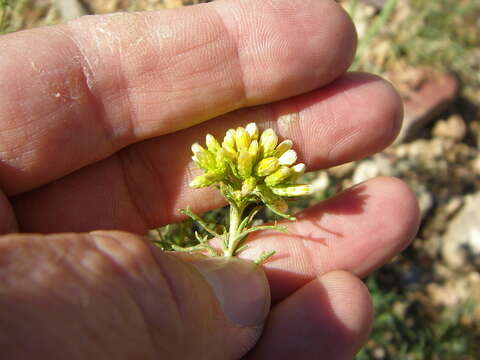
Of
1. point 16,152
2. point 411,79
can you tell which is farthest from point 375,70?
point 16,152

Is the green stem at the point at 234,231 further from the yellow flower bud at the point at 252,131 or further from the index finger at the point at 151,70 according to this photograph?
the index finger at the point at 151,70

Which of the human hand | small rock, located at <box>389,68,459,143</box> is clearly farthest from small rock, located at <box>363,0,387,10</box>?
the human hand

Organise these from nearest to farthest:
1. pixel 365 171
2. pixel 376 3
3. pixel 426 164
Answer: pixel 365 171 < pixel 426 164 < pixel 376 3

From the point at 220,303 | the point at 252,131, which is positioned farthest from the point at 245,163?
the point at 220,303

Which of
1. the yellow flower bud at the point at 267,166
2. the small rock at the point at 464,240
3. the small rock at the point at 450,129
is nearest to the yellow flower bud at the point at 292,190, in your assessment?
the yellow flower bud at the point at 267,166

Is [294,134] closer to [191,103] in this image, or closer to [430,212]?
[191,103]

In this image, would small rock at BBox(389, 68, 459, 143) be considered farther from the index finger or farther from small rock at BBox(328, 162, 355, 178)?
the index finger

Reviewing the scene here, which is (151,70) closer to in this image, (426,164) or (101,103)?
(101,103)
